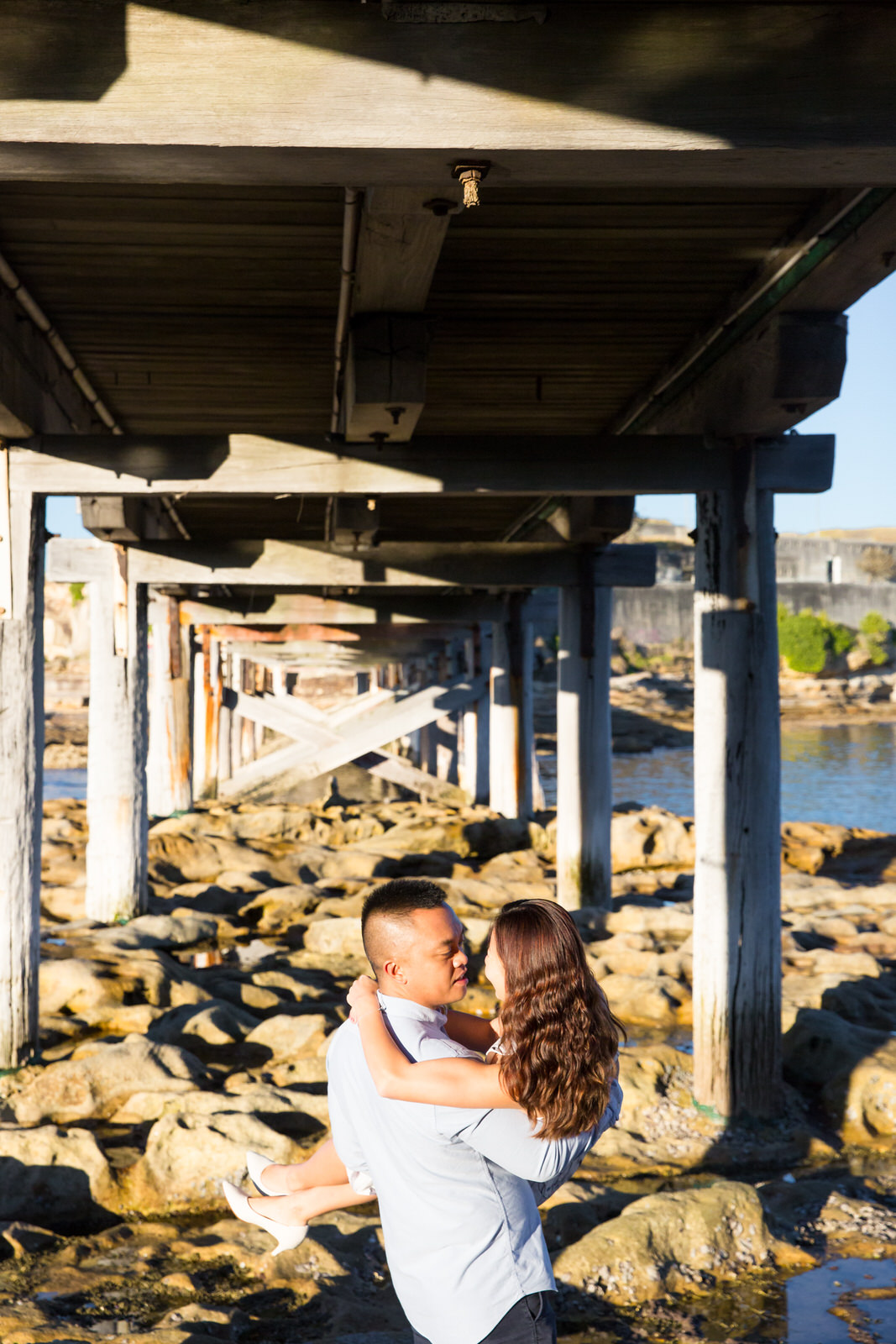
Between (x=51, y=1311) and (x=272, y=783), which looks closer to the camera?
(x=51, y=1311)

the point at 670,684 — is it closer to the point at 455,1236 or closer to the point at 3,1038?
the point at 3,1038

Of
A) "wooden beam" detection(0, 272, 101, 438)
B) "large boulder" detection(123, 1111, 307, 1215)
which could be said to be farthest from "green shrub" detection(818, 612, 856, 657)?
"large boulder" detection(123, 1111, 307, 1215)

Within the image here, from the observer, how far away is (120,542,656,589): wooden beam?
27.8 ft

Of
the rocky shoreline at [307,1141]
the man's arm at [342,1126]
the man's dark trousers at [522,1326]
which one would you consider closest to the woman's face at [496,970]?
the man's arm at [342,1126]

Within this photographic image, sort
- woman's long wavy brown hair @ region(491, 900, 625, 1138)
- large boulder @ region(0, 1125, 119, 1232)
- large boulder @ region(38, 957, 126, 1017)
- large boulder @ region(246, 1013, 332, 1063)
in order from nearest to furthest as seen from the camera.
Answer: woman's long wavy brown hair @ region(491, 900, 625, 1138) → large boulder @ region(0, 1125, 119, 1232) → large boulder @ region(246, 1013, 332, 1063) → large boulder @ region(38, 957, 126, 1017)

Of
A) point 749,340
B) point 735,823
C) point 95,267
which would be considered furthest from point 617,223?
point 735,823

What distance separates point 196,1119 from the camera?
4512 mm

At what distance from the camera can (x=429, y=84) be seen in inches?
83.3

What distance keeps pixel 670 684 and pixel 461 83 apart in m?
43.3

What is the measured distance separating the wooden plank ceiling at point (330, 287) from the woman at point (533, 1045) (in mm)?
2472

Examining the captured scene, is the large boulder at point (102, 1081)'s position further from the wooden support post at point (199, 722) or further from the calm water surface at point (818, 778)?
the calm water surface at point (818, 778)

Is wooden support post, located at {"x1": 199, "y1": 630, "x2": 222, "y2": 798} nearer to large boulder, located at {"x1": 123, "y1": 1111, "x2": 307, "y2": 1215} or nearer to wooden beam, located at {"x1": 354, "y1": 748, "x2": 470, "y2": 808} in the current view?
wooden beam, located at {"x1": 354, "y1": 748, "x2": 470, "y2": 808}

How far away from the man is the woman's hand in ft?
0.07

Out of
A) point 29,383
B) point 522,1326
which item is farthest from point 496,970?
point 29,383
